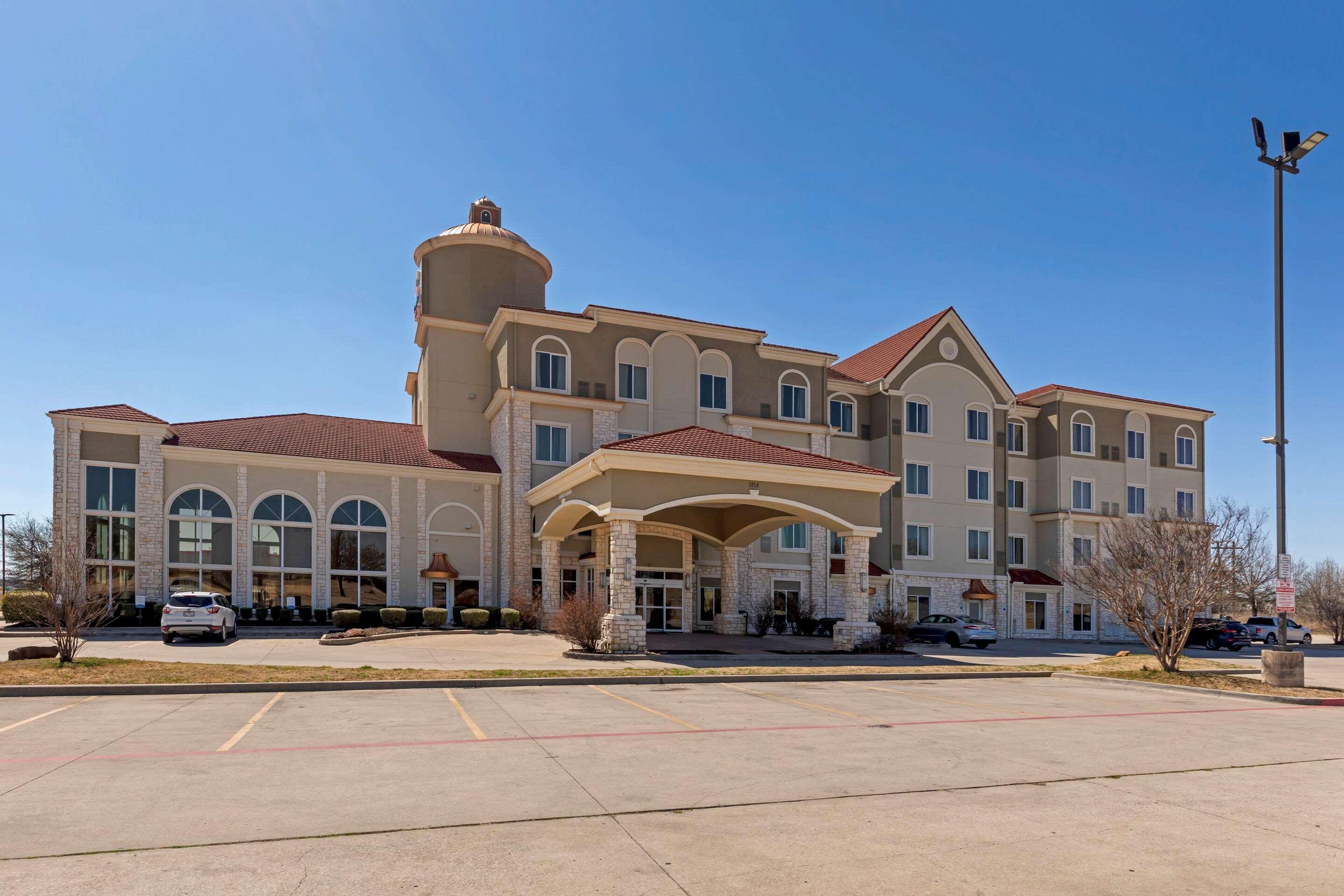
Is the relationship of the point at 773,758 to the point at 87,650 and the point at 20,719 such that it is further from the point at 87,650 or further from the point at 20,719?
the point at 87,650

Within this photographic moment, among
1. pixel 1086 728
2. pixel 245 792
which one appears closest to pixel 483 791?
pixel 245 792

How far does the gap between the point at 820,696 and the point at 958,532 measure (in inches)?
1216

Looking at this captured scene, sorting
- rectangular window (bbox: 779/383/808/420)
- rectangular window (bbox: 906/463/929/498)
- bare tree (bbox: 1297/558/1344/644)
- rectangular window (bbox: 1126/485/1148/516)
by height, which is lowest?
bare tree (bbox: 1297/558/1344/644)

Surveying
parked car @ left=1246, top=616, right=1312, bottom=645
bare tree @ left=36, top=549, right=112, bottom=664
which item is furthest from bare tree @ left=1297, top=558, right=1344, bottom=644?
bare tree @ left=36, top=549, right=112, bottom=664

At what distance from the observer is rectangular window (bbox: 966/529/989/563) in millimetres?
45625

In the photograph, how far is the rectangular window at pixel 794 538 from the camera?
4069 centimetres

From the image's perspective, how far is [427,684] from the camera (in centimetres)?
1688

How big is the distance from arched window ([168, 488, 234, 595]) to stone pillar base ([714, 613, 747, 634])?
18.0 meters

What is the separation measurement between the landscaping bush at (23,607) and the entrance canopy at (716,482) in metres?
16.3

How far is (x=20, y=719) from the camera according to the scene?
40.6 feet

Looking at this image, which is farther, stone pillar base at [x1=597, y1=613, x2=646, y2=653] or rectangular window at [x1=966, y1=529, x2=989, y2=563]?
rectangular window at [x1=966, y1=529, x2=989, y2=563]

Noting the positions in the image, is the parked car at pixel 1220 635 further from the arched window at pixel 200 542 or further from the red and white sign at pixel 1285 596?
the arched window at pixel 200 542

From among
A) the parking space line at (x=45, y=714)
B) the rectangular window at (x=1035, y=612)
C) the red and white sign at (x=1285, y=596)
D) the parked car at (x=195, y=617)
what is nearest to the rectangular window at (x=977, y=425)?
the rectangular window at (x=1035, y=612)

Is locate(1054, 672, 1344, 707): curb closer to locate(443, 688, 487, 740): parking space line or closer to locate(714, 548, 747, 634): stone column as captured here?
locate(443, 688, 487, 740): parking space line
